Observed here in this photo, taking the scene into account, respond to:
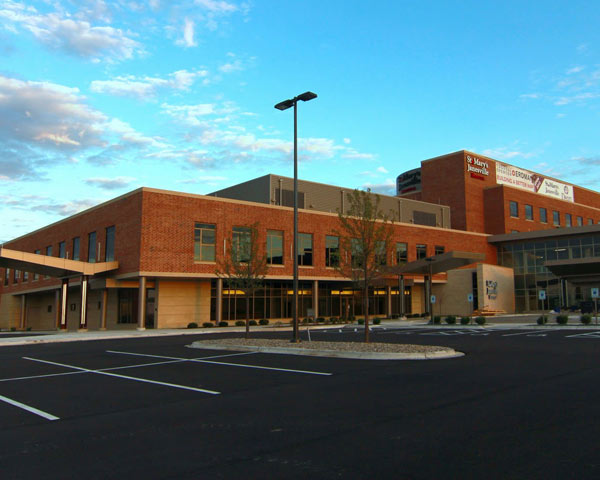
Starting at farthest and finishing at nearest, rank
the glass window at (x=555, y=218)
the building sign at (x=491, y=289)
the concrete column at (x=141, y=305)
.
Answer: the glass window at (x=555, y=218) → the building sign at (x=491, y=289) → the concrete column at (x=141, y=305)

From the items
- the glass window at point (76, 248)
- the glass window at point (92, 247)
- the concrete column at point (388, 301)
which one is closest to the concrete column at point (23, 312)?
the glass window at point (76, 248)

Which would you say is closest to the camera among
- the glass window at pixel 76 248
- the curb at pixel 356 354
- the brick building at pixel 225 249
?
the curb at pixel 356 354

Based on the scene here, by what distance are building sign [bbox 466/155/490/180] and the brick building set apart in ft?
0.51

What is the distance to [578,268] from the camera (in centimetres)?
4369

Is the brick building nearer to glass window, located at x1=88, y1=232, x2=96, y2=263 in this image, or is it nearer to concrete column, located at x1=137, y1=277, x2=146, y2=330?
concrete column, located at x1=137, y1=277, x2=146, y2=330

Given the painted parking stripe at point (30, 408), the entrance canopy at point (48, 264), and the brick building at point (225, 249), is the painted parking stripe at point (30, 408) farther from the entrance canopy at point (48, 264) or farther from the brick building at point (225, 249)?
the entrance canopy at point (48, 264)

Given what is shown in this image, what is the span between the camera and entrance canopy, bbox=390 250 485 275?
1598 inches

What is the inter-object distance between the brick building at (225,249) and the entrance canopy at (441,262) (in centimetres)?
87

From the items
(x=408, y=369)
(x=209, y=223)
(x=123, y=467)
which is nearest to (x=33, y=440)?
(x=123, y=467)

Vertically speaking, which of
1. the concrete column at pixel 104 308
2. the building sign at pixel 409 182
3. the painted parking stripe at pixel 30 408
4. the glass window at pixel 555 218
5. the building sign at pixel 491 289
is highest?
the building sign at pixel 409 182

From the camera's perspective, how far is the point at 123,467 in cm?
550

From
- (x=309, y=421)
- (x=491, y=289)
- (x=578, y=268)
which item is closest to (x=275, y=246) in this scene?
(x=491, y=289)

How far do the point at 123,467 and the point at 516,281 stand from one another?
2265 inches

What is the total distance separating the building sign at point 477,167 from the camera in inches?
2677
